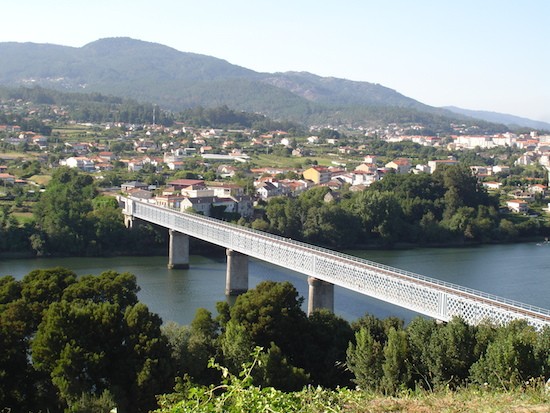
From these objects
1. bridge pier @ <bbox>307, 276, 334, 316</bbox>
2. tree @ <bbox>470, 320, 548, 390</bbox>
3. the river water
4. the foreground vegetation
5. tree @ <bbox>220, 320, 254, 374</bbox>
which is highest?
Answer: the foreground vegetation

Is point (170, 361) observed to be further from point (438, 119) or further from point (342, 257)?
point (438, 119)

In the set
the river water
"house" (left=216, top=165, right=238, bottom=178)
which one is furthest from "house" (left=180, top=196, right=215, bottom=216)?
"house" (left=216, top=165, right=238, bottom=178)

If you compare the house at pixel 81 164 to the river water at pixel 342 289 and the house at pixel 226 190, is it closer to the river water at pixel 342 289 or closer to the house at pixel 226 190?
the house at pixel 226 190

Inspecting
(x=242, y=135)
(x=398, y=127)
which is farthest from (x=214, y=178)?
(x=398, y=127)

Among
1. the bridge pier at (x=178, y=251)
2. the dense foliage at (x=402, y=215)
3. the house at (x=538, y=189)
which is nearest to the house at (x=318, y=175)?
the dense foliage at (x=402, y=215)

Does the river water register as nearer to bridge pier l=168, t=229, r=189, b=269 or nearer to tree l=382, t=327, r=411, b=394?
bridge pier l=168, t=229, r=189, b=269

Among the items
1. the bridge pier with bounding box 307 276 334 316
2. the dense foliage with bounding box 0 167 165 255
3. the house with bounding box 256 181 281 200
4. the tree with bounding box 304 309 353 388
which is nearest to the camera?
the tree with bounding box 304 309 353 388

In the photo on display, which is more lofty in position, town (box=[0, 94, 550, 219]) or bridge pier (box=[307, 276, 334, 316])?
town (box=[0, 94, 550, 219])
